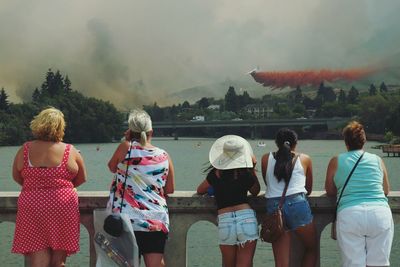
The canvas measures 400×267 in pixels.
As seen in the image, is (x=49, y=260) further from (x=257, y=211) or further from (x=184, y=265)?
(x=257, y=211)

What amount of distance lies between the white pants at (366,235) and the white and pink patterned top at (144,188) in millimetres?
1589

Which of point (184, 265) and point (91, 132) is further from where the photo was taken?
point (91, 132)

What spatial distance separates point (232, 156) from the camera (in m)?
6.43

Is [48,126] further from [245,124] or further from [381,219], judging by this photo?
[245,124]

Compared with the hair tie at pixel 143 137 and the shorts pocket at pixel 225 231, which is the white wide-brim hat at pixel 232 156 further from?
the hair tie at pixel 143 137

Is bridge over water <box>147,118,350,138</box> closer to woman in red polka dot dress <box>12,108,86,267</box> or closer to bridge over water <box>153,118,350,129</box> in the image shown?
bridge over water <box>153,118,350,129</box>

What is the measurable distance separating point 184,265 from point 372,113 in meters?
177

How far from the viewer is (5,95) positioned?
19000 cm

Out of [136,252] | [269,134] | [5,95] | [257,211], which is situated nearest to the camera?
[136,252]

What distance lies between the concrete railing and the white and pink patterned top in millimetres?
503

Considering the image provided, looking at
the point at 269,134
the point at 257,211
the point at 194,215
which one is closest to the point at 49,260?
the point at 194,215

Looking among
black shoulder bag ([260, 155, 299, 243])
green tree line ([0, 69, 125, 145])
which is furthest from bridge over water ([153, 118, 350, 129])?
black shoulder bag ([260, 155, 299, 243])

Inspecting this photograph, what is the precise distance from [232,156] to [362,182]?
1.18 m

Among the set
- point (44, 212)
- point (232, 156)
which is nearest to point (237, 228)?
point (232, 156)
